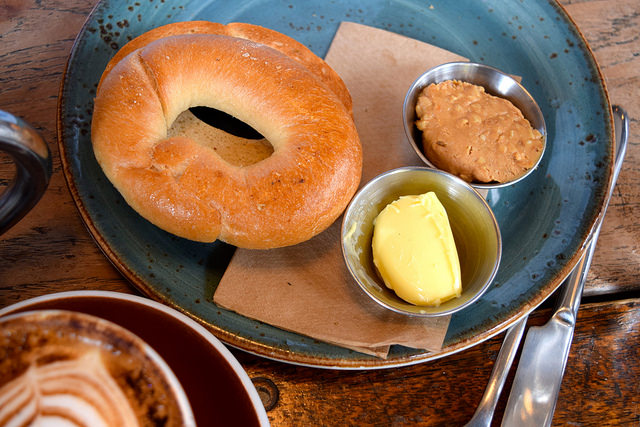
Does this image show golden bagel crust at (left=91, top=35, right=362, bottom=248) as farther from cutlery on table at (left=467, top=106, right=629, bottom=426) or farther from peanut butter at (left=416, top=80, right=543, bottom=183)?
cutlery on table at (left=467, top=106, right=629, bottom=426)

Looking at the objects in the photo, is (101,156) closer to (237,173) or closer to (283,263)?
(237,173)

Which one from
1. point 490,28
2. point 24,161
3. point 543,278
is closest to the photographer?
point 24,161

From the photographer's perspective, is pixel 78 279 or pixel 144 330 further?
pixel 78 279

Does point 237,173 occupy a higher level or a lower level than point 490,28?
lower

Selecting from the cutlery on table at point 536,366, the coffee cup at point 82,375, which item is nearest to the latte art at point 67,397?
the coffee cup at point 82,375

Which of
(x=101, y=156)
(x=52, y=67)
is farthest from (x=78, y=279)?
(x=52, y=67)

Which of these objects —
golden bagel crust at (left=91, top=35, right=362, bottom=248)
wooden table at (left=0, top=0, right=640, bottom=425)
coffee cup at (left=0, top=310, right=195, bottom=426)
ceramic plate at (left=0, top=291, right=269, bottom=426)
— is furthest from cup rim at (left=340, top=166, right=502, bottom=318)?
coffee cup at (left=0, top=310, right=195, bottom=426)

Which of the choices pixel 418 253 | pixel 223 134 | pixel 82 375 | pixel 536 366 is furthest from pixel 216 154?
pixel 536 366
